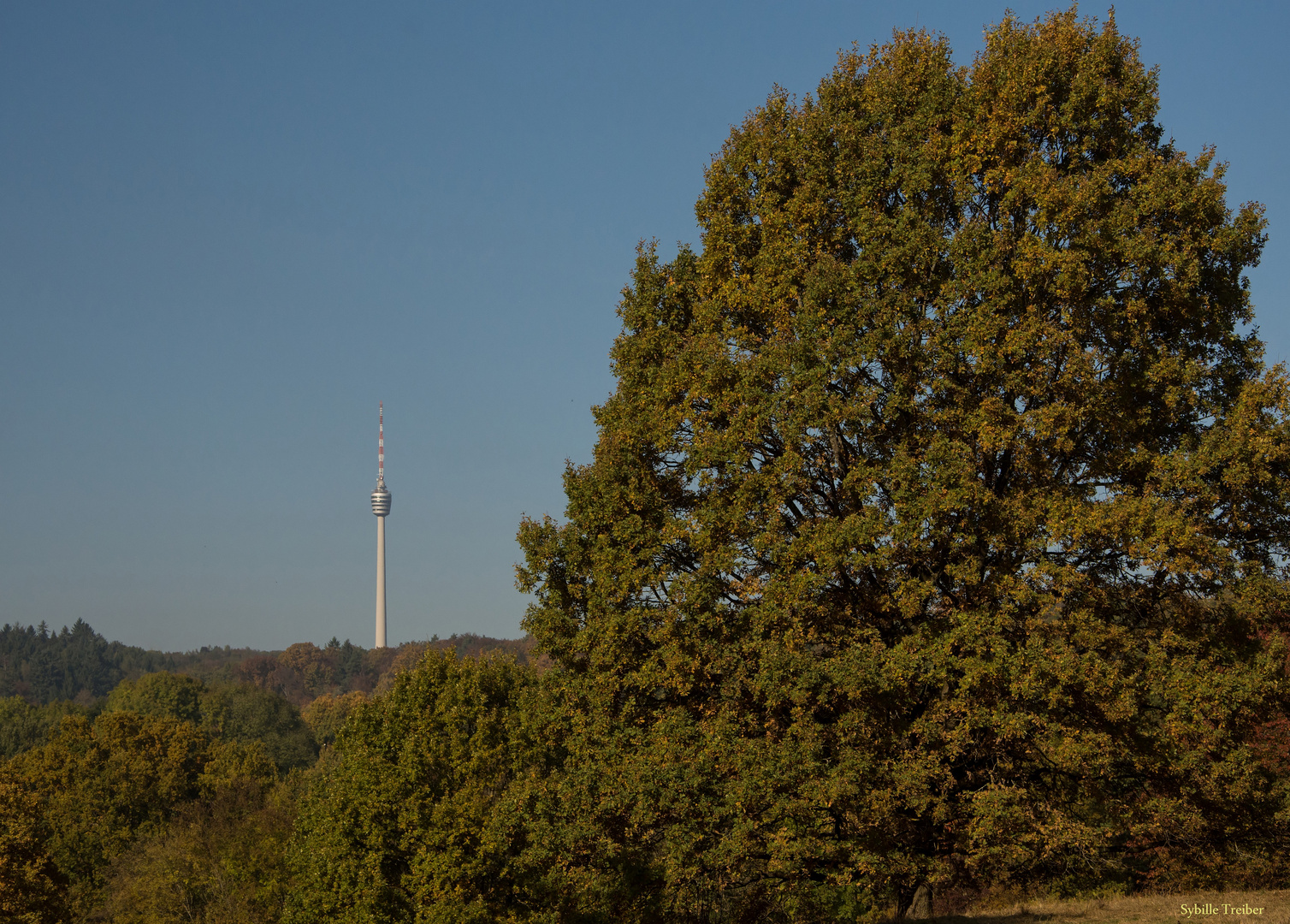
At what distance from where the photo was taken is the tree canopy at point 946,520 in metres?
17.1

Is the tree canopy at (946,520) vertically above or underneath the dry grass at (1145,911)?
above

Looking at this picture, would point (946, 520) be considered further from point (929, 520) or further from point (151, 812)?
Answer: point (151, 812)

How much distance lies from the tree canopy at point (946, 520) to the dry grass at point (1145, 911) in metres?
1.00

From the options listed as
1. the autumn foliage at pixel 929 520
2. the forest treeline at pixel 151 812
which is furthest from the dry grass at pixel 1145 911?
the forest treeline at pixel 151 812

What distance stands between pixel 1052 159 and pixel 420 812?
21.5 m

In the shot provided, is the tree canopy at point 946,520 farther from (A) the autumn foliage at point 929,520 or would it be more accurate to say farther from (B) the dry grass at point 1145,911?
(B) the dry grass at point 1145,911

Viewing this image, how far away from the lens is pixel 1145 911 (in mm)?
18125

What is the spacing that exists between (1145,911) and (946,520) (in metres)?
7.65

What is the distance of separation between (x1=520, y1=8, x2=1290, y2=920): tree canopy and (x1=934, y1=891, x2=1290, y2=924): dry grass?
1000 millimetres

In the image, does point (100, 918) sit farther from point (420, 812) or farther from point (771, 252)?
point (771, 252)

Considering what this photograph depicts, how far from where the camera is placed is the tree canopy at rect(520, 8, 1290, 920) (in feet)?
56.2

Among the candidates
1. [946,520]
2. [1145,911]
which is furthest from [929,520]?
[1145,911]

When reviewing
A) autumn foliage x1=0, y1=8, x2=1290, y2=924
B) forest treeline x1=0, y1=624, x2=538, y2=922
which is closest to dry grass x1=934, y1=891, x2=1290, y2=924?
autumn foliage x1=0, y1=8, x2=1290, y2=924

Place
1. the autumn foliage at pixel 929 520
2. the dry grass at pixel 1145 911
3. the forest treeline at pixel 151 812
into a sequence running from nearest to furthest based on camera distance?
the dry grass at pixel 1145 911 → the autumn foliage at pixel 929 520 → the forest treeline at pixel 151 812
